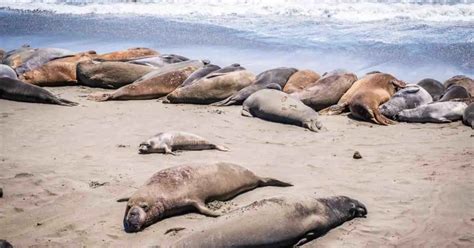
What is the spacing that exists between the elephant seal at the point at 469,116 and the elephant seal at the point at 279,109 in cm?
194

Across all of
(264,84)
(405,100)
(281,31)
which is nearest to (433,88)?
(405,100)

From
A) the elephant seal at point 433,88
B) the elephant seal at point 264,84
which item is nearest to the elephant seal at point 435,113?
the elephant seal at point 433,88

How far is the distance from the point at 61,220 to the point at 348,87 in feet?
18.5

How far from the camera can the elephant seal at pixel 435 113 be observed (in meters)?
7.84

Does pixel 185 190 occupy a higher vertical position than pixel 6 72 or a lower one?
higher

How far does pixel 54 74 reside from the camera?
10047 millimetres

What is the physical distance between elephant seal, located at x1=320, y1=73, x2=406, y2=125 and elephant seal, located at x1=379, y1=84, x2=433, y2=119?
15 cm

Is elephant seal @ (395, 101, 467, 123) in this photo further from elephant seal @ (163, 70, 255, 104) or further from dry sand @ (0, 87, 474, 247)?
elephant seal @ (163, 70, 255, 104)

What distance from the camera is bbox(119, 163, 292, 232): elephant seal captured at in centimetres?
412

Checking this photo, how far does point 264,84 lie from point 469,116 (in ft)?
9.78

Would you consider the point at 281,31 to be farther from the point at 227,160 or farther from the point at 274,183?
the point at 274,183

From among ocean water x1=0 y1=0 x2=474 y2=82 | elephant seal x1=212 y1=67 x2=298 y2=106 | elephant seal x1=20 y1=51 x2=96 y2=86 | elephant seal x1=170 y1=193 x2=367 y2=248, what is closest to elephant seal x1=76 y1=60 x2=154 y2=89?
elephant seal x1=20 y1=51 x2=96 y2=86

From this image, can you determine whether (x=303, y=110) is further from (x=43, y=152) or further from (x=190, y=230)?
(x=190, y=230)

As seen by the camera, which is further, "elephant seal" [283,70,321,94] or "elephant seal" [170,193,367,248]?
"elephant seal" [283,70,321,94]
